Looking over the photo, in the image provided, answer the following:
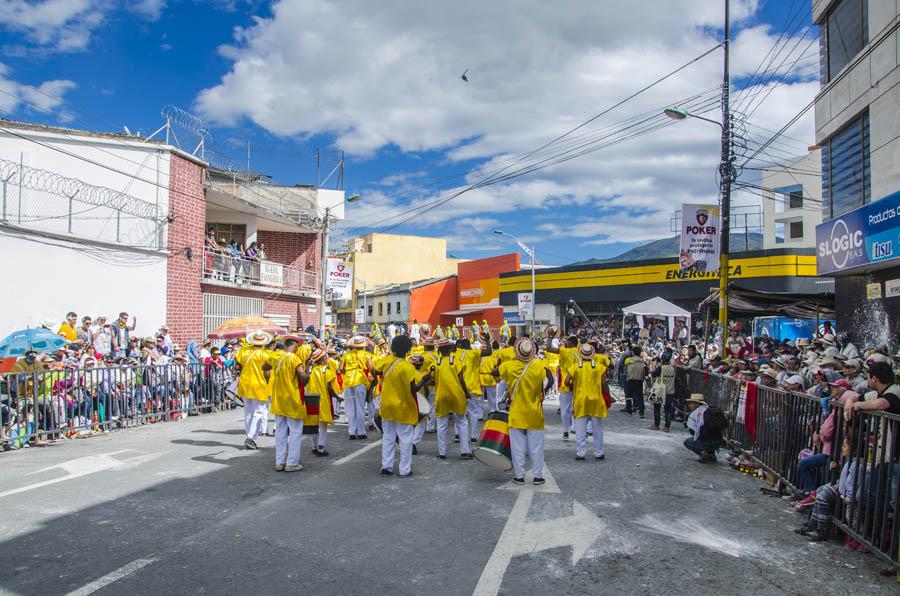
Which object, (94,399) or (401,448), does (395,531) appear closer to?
(401,448)

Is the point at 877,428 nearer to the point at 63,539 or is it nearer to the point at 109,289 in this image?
the point at 63,539

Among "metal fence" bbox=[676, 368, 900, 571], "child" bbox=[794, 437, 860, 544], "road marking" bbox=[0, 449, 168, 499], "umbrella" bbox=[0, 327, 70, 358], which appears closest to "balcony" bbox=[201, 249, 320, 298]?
"umbrella" bbox=[0, 327, 70, 358]

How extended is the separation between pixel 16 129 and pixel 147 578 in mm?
17110

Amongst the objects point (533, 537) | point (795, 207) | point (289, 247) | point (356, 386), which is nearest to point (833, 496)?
point (533, 537)

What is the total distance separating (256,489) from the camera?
24.1ft

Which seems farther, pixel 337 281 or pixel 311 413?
pixel 337 281

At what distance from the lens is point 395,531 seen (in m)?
5.80

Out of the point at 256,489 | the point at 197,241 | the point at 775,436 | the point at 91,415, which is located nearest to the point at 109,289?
the point at 197,241

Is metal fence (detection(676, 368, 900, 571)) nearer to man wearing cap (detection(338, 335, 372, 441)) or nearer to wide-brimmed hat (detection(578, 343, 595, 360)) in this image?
wide-brimmed hat (detection(578, 343, 595, 360))

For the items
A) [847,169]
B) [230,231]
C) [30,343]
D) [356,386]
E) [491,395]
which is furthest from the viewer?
[230,231]

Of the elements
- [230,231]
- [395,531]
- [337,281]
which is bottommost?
[395,531]

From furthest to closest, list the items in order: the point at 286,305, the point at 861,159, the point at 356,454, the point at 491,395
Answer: the point at 286,305, the point at 861,159, the point at 491,395, the point at 356,454

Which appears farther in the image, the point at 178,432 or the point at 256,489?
the point at 178,432

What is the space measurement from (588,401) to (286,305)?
69.8ft
